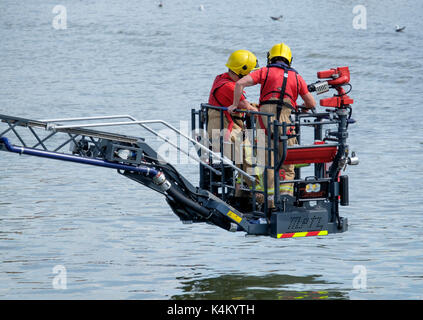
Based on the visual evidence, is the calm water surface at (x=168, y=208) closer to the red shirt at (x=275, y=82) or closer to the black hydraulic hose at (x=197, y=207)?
the black hydraulic hose at (x=197, y=207)

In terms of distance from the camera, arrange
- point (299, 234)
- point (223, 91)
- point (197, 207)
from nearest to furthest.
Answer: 1. point (299, 234)
2. point (197, 207)
3. point (223, 91)

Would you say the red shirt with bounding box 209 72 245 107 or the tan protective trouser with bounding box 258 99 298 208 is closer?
the tan protective trouser with bounding box 258 99 298 208

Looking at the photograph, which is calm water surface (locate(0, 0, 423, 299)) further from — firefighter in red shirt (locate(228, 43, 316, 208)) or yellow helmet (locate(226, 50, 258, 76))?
yellow helmet (locate(226, 50, 258, 76))

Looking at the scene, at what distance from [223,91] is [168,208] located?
485 centimetres

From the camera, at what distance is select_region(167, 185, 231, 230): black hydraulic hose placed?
10617mm

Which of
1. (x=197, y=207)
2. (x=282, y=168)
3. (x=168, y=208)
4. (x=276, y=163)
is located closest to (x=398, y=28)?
(x=168, y=208)

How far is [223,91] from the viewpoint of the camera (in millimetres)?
11164

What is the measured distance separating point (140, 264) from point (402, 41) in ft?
130

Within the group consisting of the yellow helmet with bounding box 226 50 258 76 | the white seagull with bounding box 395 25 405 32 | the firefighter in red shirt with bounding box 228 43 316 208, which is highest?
the white seagull with bounding box 395 25 405 32

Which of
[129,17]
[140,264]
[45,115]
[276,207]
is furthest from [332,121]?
[129,17]

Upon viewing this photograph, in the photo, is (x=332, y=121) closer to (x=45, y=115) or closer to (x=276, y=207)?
(x=276, y=207)

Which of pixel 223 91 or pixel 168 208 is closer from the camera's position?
pixel 223 91

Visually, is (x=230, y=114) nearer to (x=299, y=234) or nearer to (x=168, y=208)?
(x=299, y=234)

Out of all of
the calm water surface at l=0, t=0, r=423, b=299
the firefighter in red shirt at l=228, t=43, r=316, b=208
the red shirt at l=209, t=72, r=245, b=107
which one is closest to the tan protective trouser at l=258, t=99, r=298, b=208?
the firefighter in red shirt at l=228, t=43, r=316, b=208
